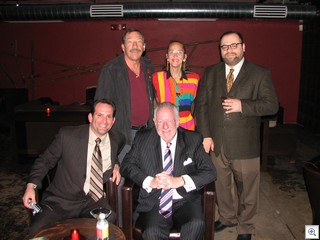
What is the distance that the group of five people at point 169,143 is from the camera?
2426 millimetres

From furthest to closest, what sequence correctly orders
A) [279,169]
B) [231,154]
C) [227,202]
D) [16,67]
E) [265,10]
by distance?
[16,67], [265,10], [279,169], [227,202], [231,154]

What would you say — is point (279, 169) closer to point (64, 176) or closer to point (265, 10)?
point (265, 10)

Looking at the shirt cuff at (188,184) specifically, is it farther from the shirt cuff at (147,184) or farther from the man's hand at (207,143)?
the man's hand at (207,143)

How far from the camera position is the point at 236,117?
271 cm

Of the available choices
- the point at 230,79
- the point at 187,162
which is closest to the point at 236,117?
the point at 230,79

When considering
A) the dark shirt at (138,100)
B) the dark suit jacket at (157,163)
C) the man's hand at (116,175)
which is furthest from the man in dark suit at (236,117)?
the man's hand at (116,175)

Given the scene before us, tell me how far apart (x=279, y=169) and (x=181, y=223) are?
3.26 metres

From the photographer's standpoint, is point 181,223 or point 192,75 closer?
point 181,223

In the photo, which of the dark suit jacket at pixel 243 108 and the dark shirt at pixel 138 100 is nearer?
the dark suit jacket at pixel 243 108

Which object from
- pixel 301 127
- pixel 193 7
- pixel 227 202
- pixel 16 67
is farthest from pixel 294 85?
pixel 16 67

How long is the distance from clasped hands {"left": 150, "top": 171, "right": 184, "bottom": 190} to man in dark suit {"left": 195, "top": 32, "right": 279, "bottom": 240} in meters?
0.59

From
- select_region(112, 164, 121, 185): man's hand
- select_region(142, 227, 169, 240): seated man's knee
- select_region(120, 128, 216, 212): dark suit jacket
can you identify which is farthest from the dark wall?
select_region(142, 227, 169, 240): seated man's knee

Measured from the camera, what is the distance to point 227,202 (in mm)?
2992

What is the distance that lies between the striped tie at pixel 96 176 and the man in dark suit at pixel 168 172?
0.65 feet
